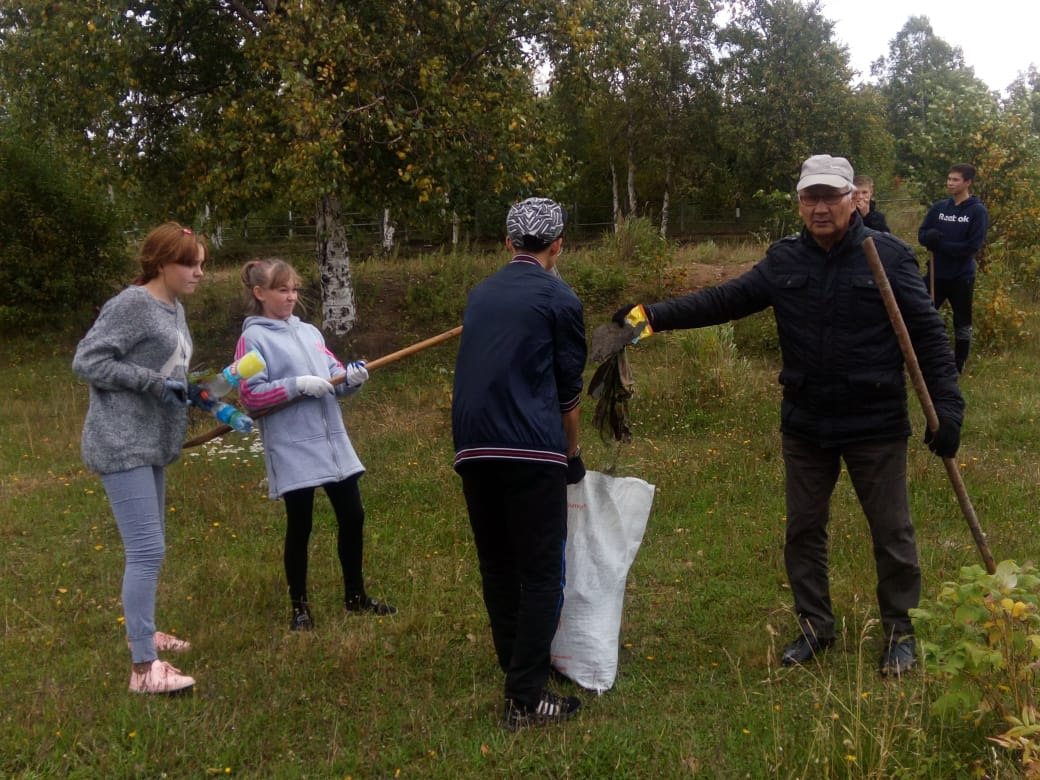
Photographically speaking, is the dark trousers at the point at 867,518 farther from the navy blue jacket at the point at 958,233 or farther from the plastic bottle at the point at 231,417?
the navy blue jacket at the point at 958,233

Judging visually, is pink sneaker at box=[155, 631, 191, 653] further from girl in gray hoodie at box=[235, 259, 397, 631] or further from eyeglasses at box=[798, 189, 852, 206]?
eyeglasses at box=[798, 189, 852, 206]

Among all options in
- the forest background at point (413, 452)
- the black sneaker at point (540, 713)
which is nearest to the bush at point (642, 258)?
the forest background at point (413, 452)

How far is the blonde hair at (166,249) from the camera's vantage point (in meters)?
3.75

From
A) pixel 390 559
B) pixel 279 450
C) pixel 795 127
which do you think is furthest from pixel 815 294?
pixel 795 127

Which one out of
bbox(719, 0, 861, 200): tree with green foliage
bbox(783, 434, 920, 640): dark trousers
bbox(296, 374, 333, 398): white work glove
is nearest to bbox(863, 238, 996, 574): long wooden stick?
bbox(783, 434, 920, 640): dark trousers

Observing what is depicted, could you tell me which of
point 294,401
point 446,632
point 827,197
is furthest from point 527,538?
point 827,197

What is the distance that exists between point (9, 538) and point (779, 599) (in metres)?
4.89

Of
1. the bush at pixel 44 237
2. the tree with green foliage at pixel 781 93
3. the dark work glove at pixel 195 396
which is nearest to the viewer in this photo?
the dark work glove at pixel 195 396

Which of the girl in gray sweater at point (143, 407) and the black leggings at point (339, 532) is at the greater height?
the girl in gray sweater at point (143, 407)

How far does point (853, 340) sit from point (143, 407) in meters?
2.71

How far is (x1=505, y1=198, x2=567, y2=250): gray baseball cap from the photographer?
3395 mm

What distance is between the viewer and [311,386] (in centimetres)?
417

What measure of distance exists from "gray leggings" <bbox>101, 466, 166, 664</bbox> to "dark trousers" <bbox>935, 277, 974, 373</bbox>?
7.88m

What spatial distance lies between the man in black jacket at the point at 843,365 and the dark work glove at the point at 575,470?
1.92 feet
